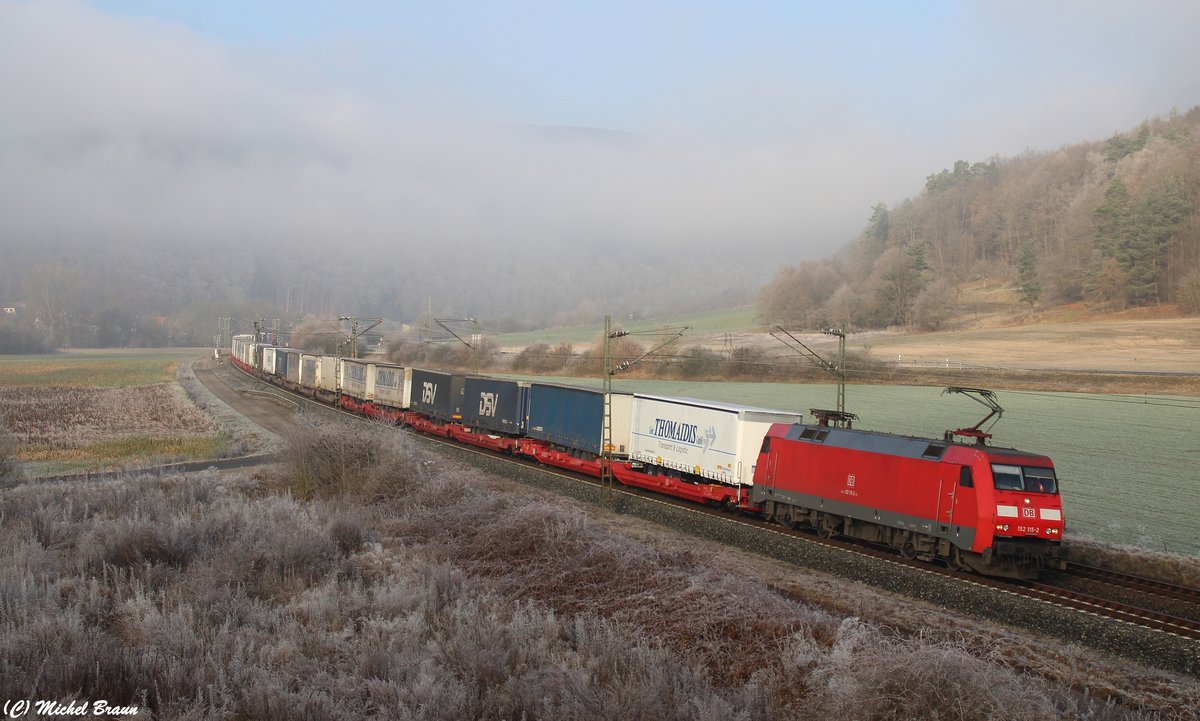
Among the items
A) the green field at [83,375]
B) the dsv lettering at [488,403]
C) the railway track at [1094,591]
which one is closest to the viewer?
the railway track at [1094,591]

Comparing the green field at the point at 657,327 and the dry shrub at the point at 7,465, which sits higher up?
the green field at the point at 657,327

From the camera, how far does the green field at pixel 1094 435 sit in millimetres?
26266

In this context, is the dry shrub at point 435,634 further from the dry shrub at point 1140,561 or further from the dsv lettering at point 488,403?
the dsv lettering at point 488,403

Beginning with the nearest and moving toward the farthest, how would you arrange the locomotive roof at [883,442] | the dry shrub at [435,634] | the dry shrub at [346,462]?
the dry shrub at [435,634]
the locomotive roof at [883,442]
the dry shrub at [346,462]

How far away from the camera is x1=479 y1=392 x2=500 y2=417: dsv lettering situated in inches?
1617

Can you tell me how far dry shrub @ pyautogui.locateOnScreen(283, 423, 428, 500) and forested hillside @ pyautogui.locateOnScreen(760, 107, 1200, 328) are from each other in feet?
235

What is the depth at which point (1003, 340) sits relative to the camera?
236 ft

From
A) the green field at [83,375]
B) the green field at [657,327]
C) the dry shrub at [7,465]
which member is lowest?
the green field at [83,375]

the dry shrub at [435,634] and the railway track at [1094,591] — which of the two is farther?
the railway track at [1094,591]

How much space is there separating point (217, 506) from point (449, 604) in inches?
480

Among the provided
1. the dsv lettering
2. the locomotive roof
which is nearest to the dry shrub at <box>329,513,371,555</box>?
the locomotive roof

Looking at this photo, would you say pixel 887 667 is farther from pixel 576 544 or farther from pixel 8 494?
pixel 8 494

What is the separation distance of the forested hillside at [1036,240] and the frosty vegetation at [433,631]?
249 feet

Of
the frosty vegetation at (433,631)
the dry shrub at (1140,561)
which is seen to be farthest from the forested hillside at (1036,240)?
the frosty vegetation at (433,631)
